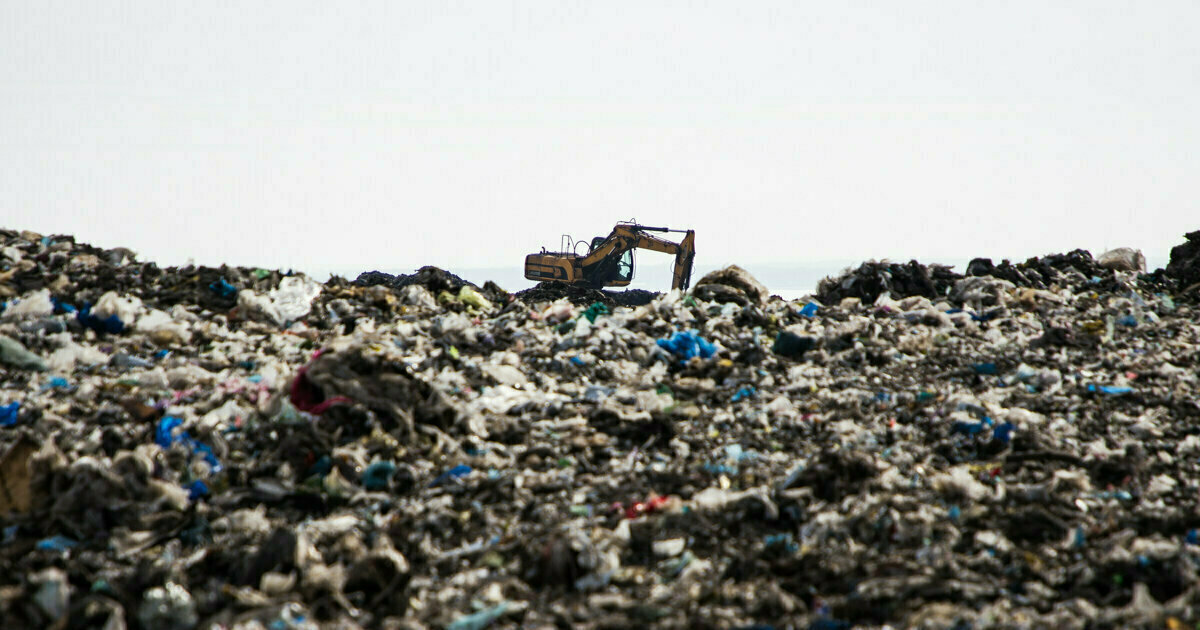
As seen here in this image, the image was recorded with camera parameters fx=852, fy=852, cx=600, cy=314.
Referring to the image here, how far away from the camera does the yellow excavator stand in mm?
16938

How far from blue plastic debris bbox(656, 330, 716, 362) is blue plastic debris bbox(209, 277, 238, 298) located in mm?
4092

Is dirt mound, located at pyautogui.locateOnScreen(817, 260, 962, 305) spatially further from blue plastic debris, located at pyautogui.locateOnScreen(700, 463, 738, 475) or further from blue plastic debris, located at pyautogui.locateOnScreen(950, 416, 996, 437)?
blue plastic debris, located at pyautogui.locateOnScreen(700, 463, 738, 475)

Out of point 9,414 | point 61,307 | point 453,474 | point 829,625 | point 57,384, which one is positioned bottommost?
point 829,625

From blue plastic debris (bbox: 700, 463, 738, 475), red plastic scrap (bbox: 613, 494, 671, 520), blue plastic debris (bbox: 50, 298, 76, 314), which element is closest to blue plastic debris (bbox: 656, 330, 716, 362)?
blue plastic debris (bbox: 700, 463, 738, 475)

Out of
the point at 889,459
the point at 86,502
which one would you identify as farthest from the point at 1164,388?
the point at 86,502

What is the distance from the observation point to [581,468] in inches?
186

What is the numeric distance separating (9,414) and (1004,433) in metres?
5.83

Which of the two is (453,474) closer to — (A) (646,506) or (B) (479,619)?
(A) (646,506)

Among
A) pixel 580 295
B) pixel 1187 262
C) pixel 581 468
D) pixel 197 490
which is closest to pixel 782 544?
pixel 581 468

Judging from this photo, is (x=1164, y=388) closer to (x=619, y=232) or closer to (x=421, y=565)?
(x=421, y=565)

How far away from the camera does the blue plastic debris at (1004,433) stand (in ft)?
16.0

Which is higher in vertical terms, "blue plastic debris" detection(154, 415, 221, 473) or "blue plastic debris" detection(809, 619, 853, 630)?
"blue plastic debris" detection(154, 415, 221, 473)

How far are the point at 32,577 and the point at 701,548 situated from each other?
2737 millimetres

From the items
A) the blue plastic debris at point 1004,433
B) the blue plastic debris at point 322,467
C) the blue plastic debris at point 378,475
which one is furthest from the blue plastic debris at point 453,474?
the blue plastic debris at point 1004,433
